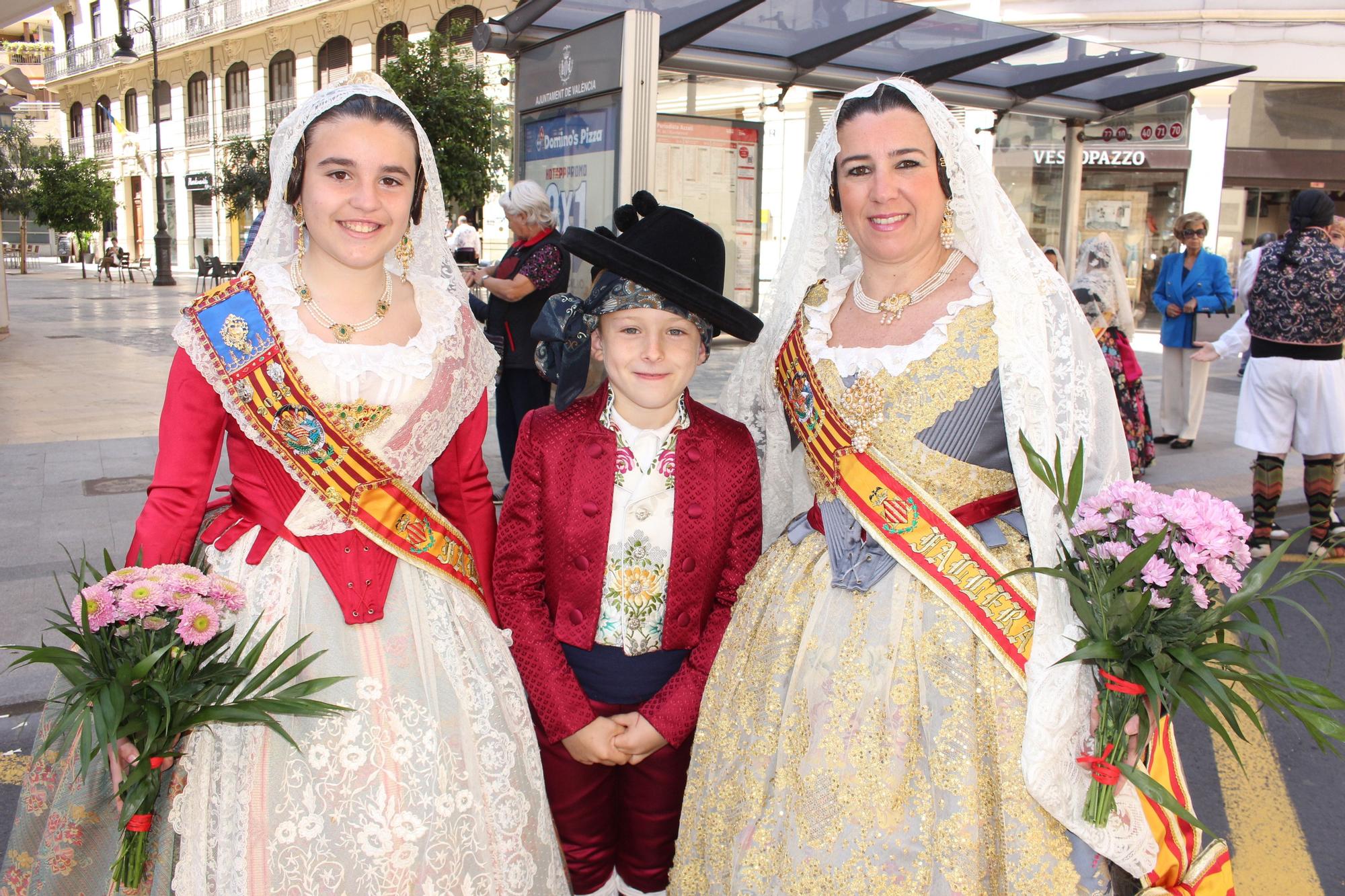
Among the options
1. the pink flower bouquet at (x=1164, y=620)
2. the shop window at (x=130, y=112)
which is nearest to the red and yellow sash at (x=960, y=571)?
the pink flower bouquet at (x=1164, y=620)

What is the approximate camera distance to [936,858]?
1.72 m

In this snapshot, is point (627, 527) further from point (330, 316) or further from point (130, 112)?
point (130, 112)

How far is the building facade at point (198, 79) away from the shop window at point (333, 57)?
0.04m

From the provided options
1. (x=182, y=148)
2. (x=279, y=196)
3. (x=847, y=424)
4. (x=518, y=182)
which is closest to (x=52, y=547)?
(x=518, y=182)

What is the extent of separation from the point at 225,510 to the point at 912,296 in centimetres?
141

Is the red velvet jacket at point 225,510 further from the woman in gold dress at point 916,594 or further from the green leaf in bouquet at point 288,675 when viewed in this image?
the woman in gold dress at point 916,594

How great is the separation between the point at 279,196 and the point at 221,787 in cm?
108

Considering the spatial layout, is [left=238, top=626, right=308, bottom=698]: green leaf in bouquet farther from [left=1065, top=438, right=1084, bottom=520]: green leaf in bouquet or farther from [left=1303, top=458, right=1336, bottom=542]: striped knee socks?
[left=1303, top=458, right=1336, bottom=542]: striped knee socks

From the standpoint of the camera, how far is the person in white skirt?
17.4ft

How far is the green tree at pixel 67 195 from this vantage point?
28.4 m

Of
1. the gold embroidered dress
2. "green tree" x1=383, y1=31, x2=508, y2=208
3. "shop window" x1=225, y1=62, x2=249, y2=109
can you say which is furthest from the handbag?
"shop window" x1=225, y1=62, x2=249, y2=109

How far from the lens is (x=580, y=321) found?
212 cm

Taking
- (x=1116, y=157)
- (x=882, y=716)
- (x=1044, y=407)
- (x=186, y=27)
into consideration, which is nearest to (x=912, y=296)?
(x=1044, y=407)

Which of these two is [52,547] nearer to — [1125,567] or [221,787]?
[221,787]
